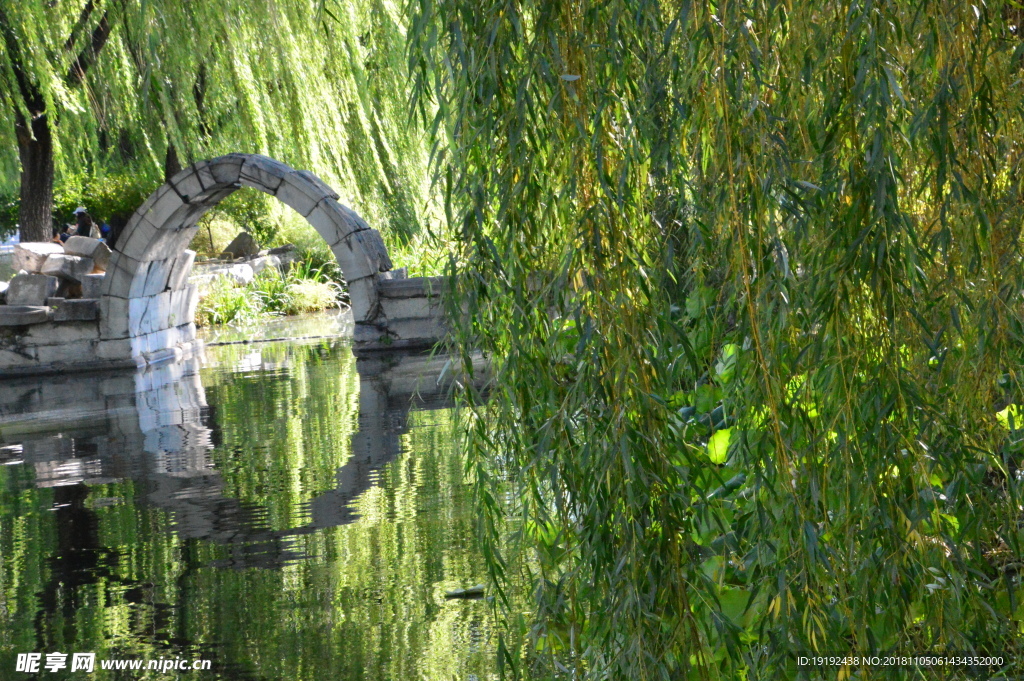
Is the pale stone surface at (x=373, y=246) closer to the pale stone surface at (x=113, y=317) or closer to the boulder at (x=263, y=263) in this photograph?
the pale stone surface at (x=113, y=317)

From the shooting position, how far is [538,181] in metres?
2.62

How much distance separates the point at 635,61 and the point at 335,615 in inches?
104

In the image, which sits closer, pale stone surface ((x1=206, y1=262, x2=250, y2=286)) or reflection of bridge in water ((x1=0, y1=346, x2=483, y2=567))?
reflection of bridge in water ((x1=0, y1=346, x2=483, y2=567))

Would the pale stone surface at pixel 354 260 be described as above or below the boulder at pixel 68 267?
below

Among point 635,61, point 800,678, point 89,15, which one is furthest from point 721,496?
point 89,15

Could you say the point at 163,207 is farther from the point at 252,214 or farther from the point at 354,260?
the point at 252,214

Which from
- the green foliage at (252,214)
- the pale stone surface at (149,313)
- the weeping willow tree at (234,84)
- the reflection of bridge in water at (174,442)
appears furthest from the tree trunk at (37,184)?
→ the green foliage at (252,214)

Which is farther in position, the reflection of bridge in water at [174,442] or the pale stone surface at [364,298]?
the pale stone surface at [364,298]

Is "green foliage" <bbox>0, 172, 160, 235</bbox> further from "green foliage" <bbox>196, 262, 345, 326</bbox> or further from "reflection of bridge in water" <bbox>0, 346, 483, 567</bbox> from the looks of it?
"reflection of bridge in water" <bbox>0, 346, 483, 567</bbox>

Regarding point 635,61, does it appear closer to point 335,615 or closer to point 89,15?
point 335,615

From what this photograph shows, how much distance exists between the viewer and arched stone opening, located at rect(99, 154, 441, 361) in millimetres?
12906

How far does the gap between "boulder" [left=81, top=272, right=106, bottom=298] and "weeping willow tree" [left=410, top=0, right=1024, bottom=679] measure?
12.1m

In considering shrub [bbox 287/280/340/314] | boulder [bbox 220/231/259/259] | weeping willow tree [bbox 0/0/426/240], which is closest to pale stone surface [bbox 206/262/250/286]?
shrub [bbox 287/280/340/314]

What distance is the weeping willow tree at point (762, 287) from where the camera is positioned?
7.57 feet
